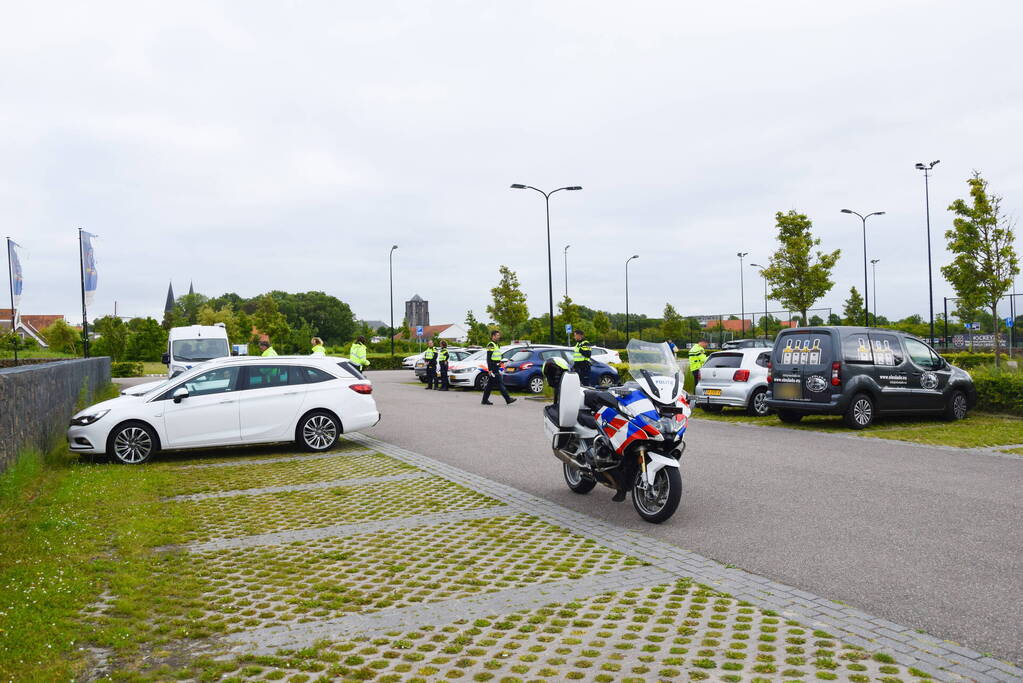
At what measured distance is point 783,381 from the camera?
14.0 metres

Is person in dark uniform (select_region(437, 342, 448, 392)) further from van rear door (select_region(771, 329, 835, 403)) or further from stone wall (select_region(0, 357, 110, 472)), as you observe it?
van rear door (select_region(771, 329, 835, 403))

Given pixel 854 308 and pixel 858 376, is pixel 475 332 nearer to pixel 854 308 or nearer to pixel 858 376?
pixel 854 308

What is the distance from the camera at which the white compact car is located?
10.9 metres

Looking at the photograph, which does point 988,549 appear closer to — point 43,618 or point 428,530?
point 428,530

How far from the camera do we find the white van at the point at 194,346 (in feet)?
76.3

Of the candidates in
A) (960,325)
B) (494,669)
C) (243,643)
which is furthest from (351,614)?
(960,325)

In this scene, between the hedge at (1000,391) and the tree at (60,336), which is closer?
the hedge at (1000,391)

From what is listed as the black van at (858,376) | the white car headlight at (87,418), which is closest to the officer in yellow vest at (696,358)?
the black van at (858,376)

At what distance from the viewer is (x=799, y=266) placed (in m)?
42.2

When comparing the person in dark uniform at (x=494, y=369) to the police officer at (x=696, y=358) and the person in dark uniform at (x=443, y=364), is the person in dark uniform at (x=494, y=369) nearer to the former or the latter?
the police officer at (x=696, y=358)

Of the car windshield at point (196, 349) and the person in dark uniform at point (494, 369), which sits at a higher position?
the car windshield at point (196, 349)

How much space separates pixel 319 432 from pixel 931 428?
9825mm

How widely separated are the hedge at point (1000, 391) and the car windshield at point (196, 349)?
18.8 metres

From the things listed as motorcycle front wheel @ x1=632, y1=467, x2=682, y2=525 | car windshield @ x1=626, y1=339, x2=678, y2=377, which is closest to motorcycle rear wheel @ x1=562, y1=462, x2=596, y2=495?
motorcycle front wheel @ x1=632, y1=467, x2=682, y2=525
